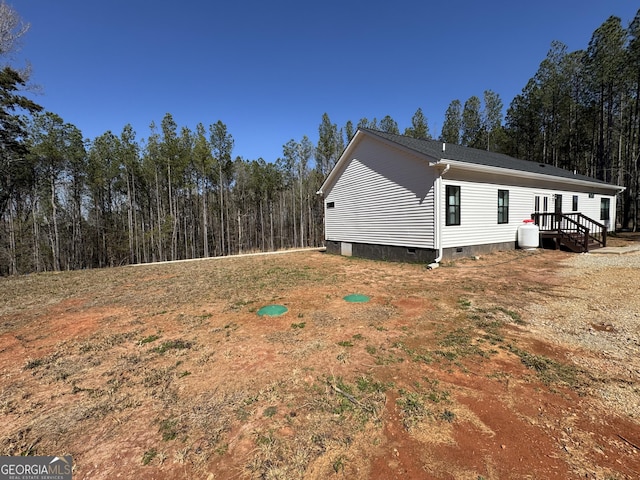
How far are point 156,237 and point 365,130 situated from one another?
20.6 metres

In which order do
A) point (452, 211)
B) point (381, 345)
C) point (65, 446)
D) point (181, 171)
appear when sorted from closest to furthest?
point (65, 446), point (381, 345), point (452, 211), point (181, 171)

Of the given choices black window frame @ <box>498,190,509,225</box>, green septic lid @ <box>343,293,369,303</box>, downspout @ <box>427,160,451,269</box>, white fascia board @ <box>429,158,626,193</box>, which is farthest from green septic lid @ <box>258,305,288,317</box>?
black window frame @ <box>498,190,509,225</box>

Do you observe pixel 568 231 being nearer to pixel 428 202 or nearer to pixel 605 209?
pixel 428 202

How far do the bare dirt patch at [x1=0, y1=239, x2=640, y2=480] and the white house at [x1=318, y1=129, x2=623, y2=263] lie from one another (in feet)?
14.2

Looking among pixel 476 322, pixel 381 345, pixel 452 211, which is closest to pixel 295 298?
pixel 381 345

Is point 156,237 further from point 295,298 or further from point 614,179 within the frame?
point 614,179

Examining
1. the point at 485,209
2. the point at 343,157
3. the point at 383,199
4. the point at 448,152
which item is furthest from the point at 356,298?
the point at 343,157

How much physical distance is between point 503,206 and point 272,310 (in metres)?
10.9

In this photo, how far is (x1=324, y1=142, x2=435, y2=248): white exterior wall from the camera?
942 cm

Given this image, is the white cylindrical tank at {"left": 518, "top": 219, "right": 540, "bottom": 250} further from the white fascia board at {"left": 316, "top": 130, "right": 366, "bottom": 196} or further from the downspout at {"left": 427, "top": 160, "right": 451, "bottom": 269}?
the white fascia board at {"left": 316, "top": 130, "right": 366, "bottom": 196}

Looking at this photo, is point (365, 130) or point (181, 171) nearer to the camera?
point (365, 130)

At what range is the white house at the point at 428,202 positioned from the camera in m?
9.27

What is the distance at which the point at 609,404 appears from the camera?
7.45 feet

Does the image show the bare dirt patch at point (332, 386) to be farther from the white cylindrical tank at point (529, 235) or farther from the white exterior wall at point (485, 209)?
the white cylindrical tank at point (529, 235)
